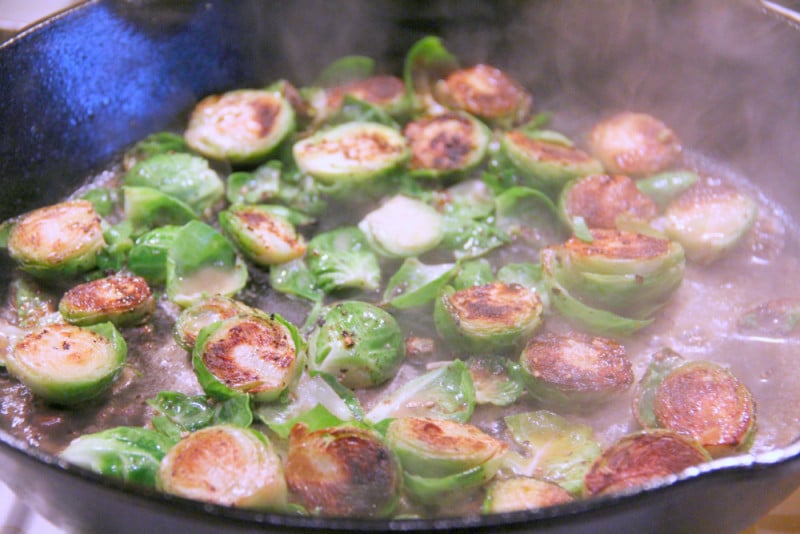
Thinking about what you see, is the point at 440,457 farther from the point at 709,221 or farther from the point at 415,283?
the point at 709,221

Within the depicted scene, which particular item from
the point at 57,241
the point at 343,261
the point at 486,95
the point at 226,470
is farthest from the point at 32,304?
the point at 486,95

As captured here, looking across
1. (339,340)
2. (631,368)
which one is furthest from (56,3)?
(631,368)

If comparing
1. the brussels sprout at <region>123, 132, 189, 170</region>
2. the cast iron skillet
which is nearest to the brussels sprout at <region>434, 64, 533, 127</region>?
the cast iron skillet

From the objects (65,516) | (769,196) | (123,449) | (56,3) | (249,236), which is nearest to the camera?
(65,516)

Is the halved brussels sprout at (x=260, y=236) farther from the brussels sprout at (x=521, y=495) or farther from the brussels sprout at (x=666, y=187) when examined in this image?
the brussels sprout at (x=666, y=187)

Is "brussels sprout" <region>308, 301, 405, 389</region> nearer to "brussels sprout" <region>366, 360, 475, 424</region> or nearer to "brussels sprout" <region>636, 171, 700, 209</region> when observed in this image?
"brussels sprout" <region>366, 360, 475, 424</region>

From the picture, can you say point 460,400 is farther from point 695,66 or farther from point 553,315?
point 695,66
